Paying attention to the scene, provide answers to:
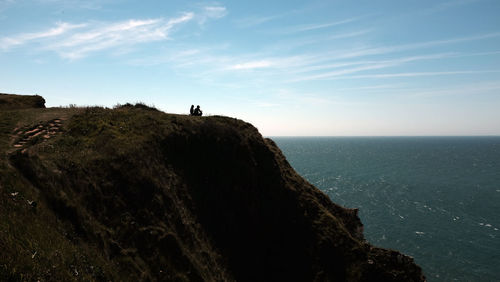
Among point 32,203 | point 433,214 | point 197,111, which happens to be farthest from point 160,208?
point 433,214

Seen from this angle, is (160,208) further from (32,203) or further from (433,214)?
(433,214)

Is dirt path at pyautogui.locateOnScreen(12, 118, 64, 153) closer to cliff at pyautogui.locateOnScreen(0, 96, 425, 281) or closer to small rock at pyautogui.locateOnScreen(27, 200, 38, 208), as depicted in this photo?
cliff at pyautogui.locateOnScreen(0, 96, 425, 281)

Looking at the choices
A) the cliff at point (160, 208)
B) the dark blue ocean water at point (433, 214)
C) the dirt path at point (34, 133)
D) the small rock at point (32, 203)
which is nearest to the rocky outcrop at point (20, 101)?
the cliff at point (160, 208)

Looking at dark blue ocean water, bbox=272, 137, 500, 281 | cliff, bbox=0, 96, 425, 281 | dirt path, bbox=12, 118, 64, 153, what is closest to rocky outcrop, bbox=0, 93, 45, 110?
cliff, bbox=0, 96, 425, 281

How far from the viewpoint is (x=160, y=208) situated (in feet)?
83.3

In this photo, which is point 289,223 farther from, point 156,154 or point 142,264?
point 142,264

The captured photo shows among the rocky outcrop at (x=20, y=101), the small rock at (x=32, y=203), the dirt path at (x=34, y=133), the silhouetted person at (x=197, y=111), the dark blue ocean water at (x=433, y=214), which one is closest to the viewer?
the small rock at (x=32, y=203)

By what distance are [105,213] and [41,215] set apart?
20.7 ft

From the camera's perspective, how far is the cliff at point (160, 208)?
14562 mm

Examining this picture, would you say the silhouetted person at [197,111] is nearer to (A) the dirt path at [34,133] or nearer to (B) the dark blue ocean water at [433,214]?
(A) the dirt path at [34,133]

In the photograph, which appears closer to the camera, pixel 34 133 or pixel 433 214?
pixel 34 133

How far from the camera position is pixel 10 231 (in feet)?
37.8

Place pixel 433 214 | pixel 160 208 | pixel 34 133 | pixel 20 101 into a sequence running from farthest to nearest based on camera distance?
pixel 433 214, pixel 20 101, pixel 160 208, pixel 34 133

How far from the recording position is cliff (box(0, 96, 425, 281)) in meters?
14.6
